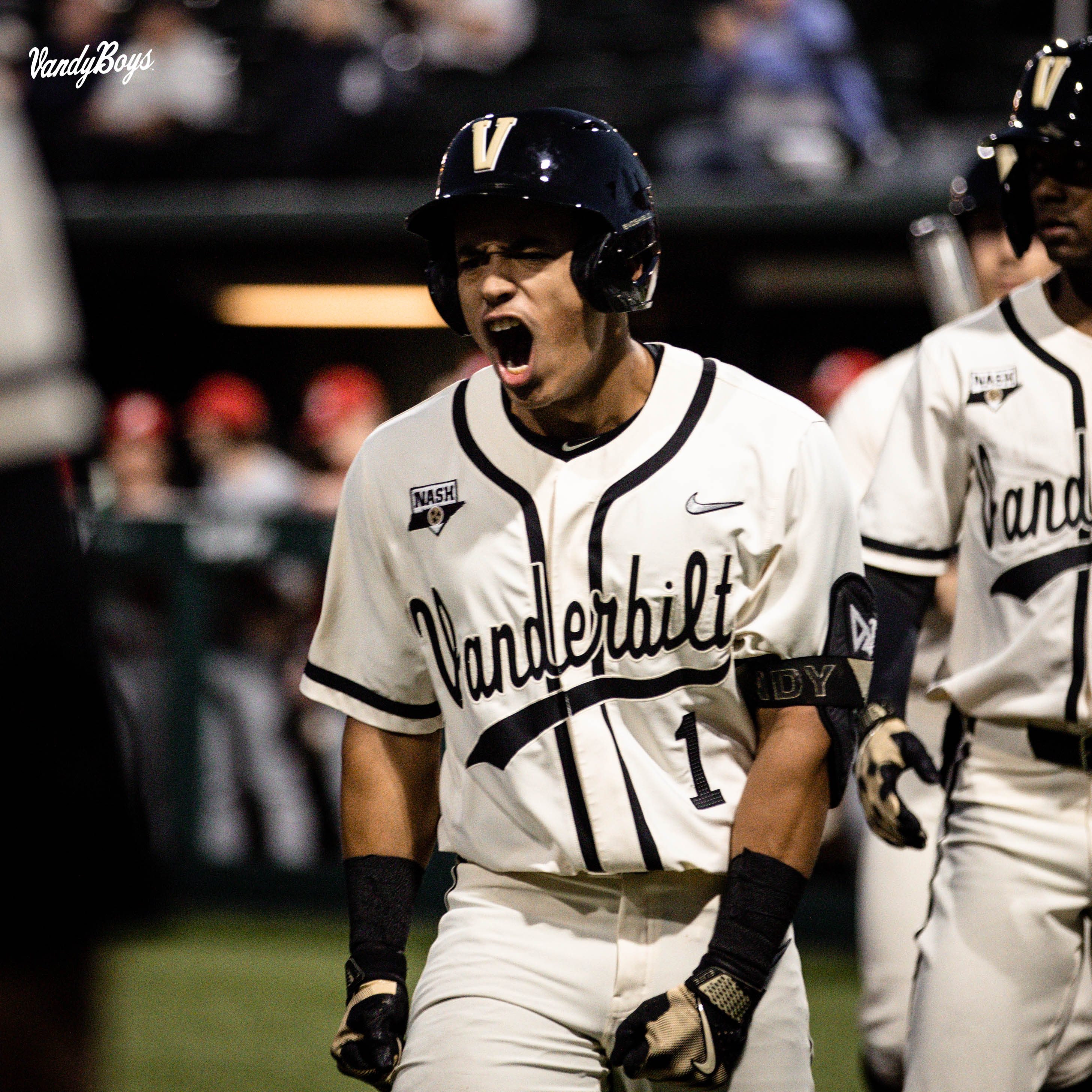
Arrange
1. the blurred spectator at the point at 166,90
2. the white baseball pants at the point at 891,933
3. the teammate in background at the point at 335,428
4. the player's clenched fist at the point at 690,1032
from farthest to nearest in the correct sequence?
1. the blurred spectator at the point at 166,90
2. the teammate in background at the point at 335,428
3. the white baseball pants at the point at 891,933
4. the player's clenched fist at the point at 690,1032

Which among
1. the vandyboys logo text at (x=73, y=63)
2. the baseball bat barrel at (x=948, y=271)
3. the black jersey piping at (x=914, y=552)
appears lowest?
the black jersey piping at (x=914, y=552)

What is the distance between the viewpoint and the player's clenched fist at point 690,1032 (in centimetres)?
225

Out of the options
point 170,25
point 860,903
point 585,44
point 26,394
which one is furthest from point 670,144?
point 26,394

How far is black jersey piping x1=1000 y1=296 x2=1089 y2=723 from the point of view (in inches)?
113

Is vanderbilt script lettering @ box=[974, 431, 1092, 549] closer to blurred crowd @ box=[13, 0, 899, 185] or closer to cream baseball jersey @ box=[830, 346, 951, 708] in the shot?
cream baseball jersey @ box=[830, 346, 951, 708]

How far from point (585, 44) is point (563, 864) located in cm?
957

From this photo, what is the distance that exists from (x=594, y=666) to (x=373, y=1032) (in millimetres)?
609

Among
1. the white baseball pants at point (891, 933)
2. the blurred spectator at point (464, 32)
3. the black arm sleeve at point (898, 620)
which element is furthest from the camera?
the blurred spectator at point (464, 32)

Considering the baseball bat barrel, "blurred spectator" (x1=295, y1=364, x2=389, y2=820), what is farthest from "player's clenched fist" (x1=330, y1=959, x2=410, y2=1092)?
"blurred spectator" (x1=295, y1=364, x2=389, y2=820)

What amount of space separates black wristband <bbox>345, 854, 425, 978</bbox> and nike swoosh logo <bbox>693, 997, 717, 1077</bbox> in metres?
0.48

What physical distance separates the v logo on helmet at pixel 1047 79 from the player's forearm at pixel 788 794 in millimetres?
1251

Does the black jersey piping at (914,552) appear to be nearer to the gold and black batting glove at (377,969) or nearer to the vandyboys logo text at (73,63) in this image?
the gold and black batting glove at (377,969)

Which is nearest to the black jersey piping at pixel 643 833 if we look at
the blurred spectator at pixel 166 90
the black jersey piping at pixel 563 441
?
the black jersey piping at pixel 563 441

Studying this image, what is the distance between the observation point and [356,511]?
2662mm
